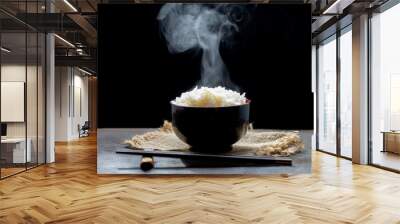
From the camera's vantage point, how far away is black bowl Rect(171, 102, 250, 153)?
4.21 meters

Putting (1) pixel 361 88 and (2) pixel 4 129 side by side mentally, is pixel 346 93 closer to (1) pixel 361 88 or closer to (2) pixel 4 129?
(1) pixel 361 88

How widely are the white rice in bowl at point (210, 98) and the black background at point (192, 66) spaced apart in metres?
0.10

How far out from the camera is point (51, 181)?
5566mm

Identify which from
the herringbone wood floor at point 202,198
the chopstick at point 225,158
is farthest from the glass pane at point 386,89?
the chopstick at point 225,158

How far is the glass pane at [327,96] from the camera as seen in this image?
9.05 metres

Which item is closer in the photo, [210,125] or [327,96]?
[210,125]

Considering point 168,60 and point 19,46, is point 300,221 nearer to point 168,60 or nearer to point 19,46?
point 168,60

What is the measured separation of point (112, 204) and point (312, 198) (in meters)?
2.21

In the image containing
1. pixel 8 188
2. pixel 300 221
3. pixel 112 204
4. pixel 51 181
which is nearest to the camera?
pixel 300 221

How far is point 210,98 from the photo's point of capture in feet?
14.1

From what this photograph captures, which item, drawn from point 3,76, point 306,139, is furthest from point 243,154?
point 3,76

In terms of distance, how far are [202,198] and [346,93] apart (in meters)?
5.12

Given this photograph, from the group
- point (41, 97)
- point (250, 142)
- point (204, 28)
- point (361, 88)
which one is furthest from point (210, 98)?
point (41, 97)

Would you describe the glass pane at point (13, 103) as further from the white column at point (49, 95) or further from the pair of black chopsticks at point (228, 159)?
the pair of black chopsticks at point (228, 159)
